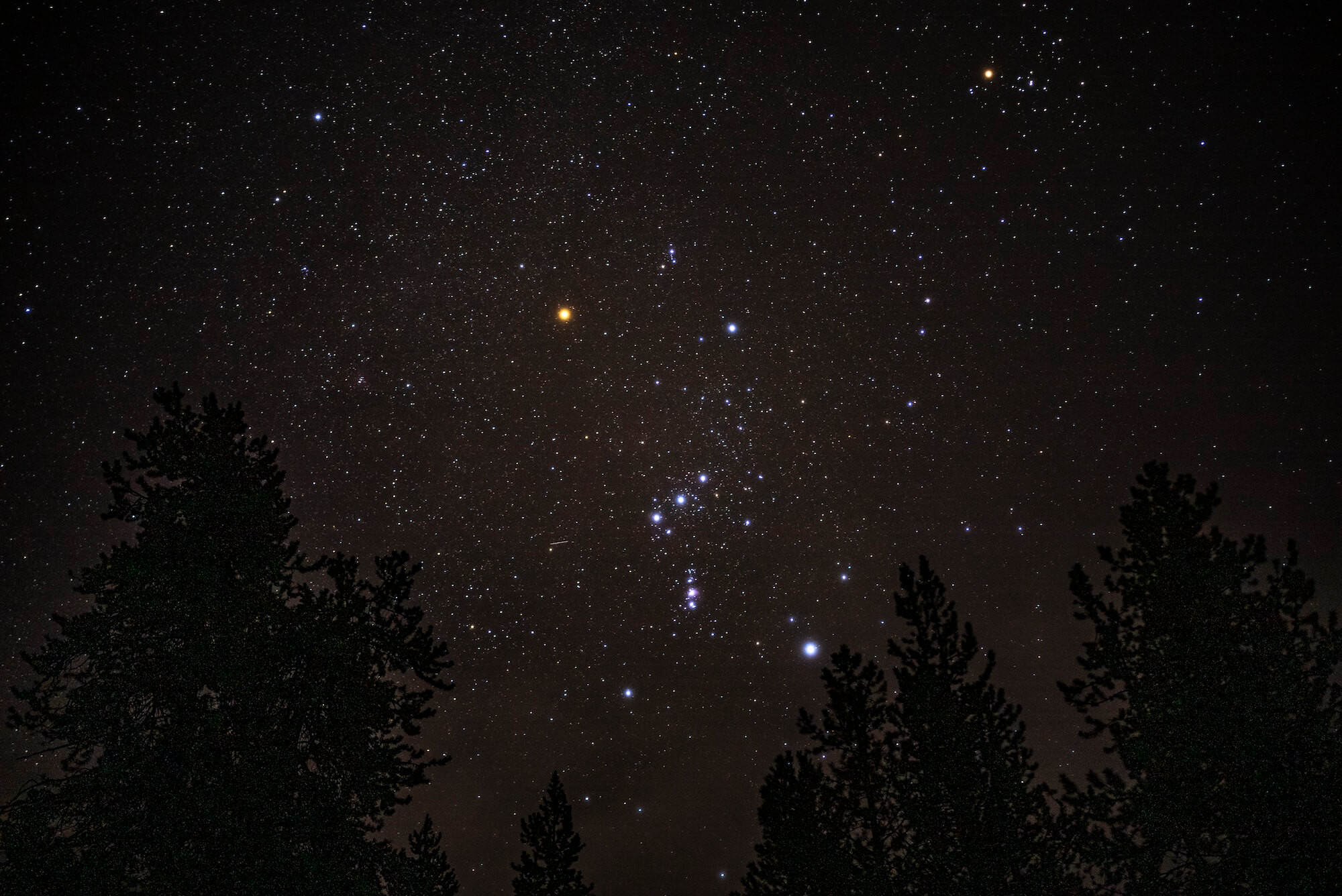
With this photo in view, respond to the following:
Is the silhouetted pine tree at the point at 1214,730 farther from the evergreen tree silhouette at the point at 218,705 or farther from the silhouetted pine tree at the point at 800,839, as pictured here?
the evergreen tree silhouette at the point at 218,705

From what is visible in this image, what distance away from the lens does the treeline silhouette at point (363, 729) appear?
9.52 meters

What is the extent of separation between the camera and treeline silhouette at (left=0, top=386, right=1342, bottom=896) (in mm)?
9523

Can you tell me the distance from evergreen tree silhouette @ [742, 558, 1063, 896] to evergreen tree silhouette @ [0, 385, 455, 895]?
8.88 metres

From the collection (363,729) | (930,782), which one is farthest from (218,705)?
(930,782)

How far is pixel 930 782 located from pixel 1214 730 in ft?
16.4

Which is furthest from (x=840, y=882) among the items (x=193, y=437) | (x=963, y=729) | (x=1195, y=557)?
(x=193, y=437)

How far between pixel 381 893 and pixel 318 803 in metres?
1.43

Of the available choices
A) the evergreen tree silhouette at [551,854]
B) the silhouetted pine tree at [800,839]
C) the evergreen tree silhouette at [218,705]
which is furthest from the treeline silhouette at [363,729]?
the evergreen tree silhouette at [551,854]

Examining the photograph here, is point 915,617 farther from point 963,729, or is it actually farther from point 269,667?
point 269,667

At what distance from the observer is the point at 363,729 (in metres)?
11.0

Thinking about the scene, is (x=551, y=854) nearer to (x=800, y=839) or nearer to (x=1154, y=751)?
(x=800, y=839)

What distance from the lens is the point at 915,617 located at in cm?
1658

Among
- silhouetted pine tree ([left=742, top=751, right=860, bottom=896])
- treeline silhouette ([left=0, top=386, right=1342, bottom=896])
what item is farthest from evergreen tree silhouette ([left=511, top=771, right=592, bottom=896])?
treeline silhouette ([left=0, top=386, right=1342, bottom=896])

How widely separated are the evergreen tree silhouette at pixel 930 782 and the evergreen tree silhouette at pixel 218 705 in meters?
8.88
